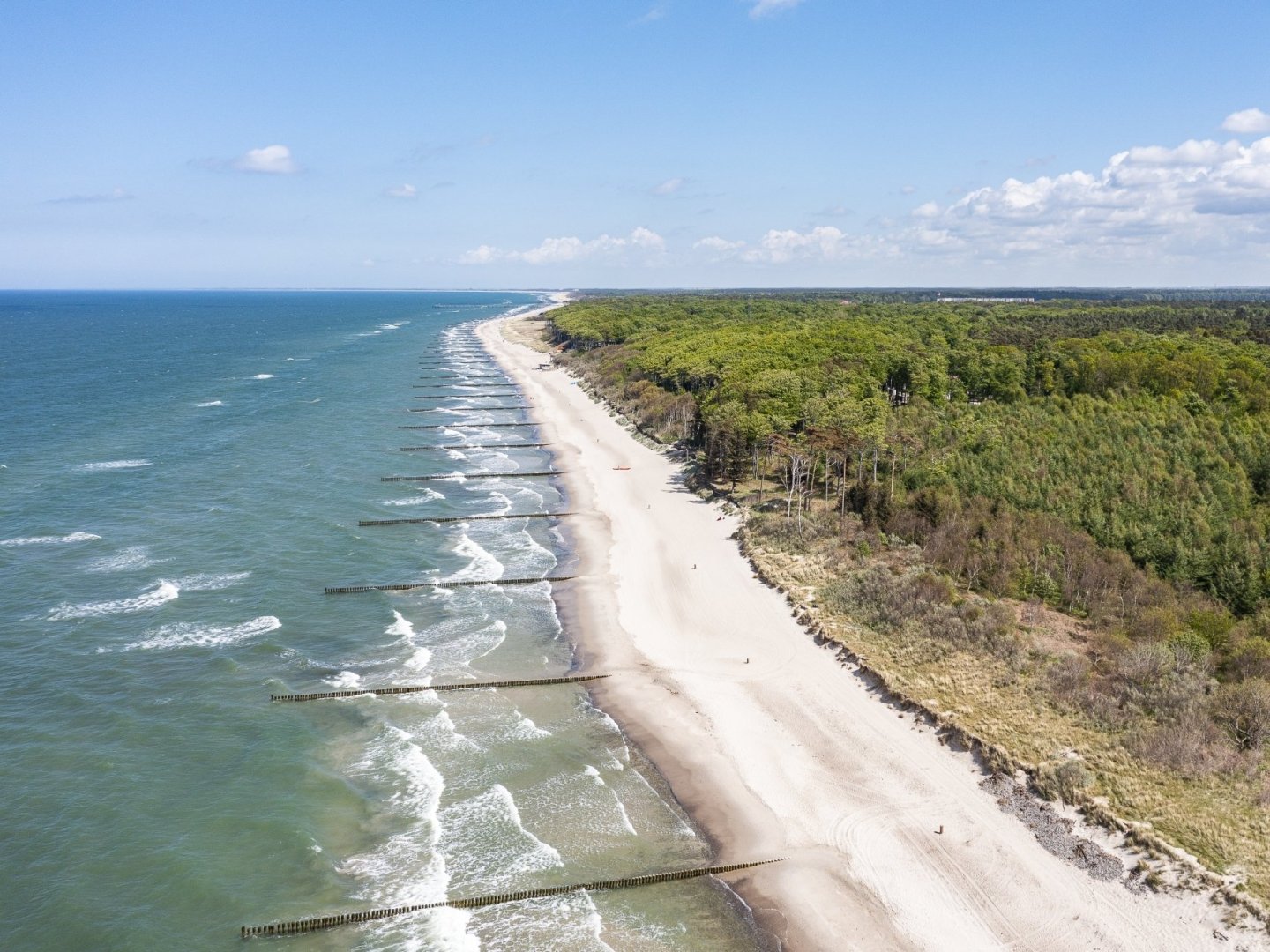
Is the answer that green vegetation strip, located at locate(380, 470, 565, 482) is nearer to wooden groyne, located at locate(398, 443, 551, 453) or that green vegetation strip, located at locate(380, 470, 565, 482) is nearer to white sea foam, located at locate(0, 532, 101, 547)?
wooden groyne, located at locate(398, 443, 551, 453)

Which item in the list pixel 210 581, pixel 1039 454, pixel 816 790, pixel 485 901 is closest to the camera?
pixel 485 901

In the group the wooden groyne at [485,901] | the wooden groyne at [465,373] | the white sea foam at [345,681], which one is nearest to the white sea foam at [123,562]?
the white sea foam at [345,681]

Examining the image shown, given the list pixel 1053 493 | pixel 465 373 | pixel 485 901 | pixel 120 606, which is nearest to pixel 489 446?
pixel 120 606

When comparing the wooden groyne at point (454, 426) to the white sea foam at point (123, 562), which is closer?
the white sea foam at point (123, 562)

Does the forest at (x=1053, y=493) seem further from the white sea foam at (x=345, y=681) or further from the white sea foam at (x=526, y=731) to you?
the white sea foam at (x=345, y=681)

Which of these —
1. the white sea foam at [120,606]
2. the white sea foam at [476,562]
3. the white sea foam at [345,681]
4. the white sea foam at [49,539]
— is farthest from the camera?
the white sea foam at [49,539]

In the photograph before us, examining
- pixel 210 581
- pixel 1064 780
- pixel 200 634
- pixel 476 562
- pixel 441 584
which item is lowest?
pixel 1064 780

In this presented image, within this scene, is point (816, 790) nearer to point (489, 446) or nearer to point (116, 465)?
point (489, 446)
